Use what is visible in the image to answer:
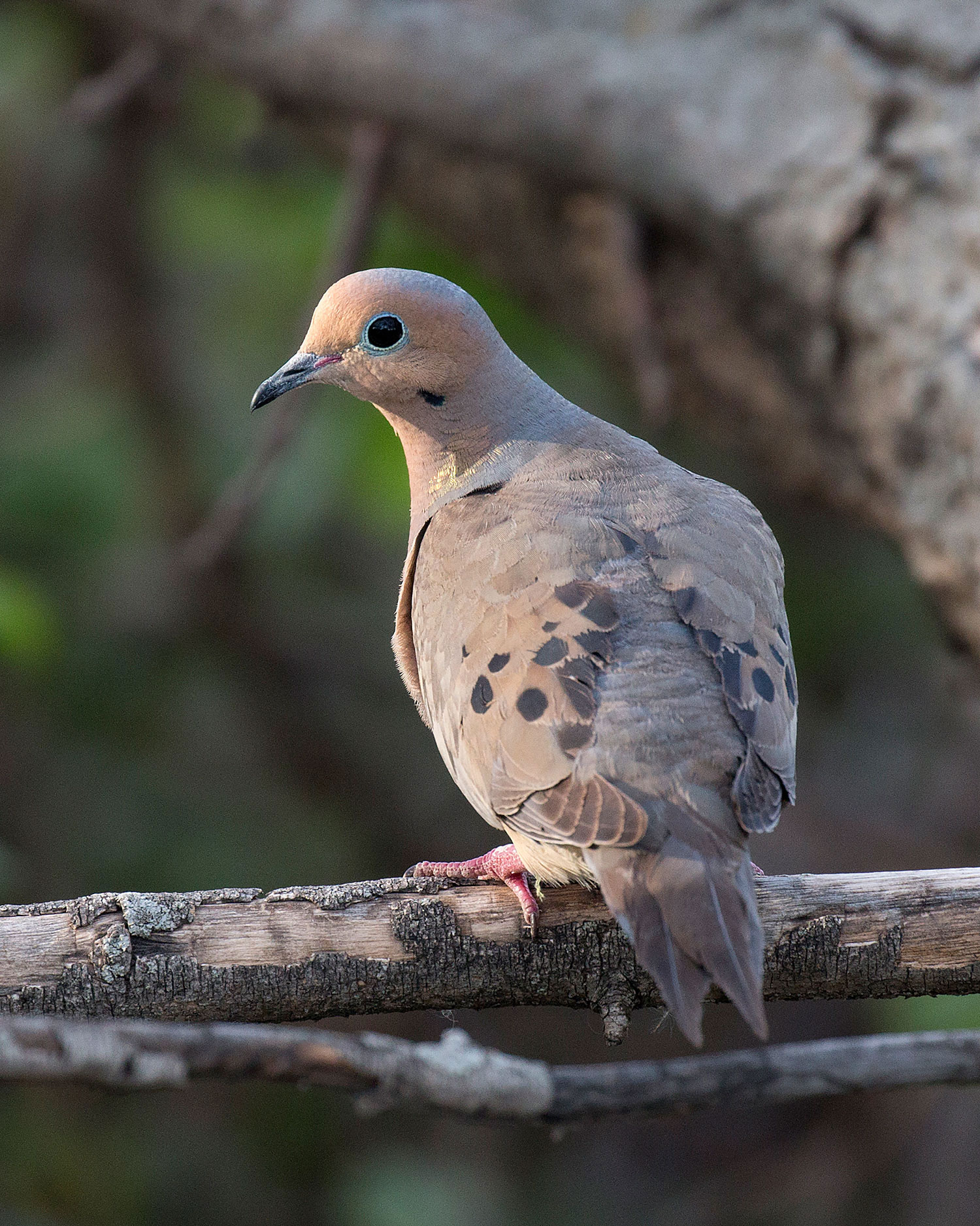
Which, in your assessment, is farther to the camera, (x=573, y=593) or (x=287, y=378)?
(x=287, y=378)

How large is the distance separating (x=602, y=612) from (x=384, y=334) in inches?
42.2

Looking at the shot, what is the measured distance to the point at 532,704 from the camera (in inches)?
100

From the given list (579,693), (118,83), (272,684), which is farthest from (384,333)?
(272,684)

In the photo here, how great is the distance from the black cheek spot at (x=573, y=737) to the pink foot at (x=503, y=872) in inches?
11.9

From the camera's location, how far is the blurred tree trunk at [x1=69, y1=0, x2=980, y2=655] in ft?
13.1

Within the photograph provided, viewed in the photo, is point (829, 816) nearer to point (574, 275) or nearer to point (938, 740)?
point (938, 740)

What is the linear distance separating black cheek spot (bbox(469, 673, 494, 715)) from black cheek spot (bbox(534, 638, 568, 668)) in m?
Result: 0.12

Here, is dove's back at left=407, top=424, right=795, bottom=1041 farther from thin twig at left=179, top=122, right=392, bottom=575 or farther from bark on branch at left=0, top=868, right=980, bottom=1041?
thin twig at left=179, top=122, right=392, bottom=575

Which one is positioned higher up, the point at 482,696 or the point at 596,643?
the point at 596,643

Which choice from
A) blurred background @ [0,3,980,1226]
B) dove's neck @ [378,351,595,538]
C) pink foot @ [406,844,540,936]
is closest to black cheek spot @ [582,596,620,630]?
pink foot @ [406,844,540,936]

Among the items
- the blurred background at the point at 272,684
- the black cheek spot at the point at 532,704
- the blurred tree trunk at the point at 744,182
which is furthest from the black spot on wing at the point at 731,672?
the blurred background at the point at 272,684

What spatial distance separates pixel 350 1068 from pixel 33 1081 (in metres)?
0.32

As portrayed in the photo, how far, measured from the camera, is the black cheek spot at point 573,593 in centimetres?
266

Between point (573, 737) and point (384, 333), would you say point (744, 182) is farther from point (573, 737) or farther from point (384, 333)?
point (573, 737)
